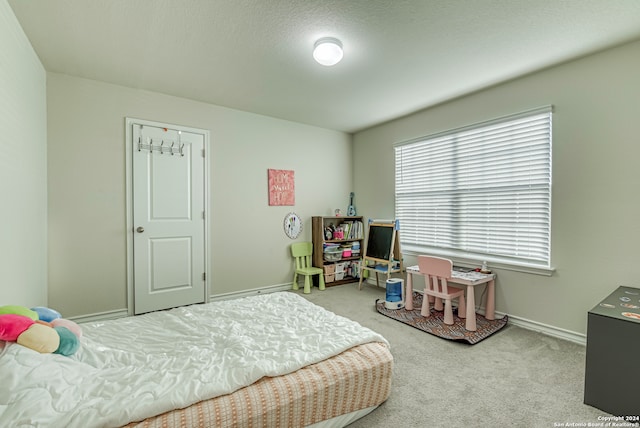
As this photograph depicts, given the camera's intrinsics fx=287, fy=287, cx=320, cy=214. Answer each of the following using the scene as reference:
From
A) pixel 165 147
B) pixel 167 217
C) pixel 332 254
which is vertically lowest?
pixel 332 254

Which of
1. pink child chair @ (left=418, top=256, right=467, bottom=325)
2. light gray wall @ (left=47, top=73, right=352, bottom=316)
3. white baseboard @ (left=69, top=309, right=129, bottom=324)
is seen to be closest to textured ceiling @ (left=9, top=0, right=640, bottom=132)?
light gray wall @ (left=47, top=73, right=352, bottom=316)

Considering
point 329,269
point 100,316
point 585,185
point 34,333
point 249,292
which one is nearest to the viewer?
point 34,333

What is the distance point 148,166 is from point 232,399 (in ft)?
9.34

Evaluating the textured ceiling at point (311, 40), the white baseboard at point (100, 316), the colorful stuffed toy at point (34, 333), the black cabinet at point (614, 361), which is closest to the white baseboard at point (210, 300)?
the white baseboard at point (100, 316)

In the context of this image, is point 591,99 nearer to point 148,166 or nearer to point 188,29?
point 188,29

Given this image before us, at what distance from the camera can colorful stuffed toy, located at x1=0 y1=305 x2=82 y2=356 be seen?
4.14 ft

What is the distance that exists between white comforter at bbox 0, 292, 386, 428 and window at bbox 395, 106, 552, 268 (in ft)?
6.88

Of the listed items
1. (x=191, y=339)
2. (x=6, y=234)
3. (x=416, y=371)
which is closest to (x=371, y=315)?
(x=416, y=371)

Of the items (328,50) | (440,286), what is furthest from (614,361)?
(328,50)

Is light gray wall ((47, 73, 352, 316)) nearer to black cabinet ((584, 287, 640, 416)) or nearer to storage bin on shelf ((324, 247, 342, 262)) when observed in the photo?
storage bin on shelf ((324, 247, 342, 262))

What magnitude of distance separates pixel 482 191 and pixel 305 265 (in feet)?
8.59

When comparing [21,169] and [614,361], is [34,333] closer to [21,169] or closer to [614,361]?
[21,169]

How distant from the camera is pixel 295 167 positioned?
172 inches

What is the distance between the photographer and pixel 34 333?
130 centimetres
